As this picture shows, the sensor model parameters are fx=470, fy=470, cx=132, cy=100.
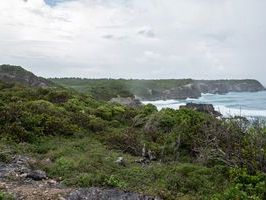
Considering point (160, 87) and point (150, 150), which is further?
point (160, 87)

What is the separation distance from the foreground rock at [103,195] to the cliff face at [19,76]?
3812cm

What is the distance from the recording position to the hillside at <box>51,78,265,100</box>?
65762 mm

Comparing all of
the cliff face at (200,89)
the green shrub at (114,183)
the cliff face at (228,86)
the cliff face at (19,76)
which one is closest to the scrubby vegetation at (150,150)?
the green shrub at (114,183)

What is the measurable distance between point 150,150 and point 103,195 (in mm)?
5204

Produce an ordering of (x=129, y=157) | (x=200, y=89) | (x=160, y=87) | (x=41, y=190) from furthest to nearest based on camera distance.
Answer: (x=200, y=89), (x=160, y=87), (x=129, y=157), (x=41, y=190)

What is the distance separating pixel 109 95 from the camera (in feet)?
171

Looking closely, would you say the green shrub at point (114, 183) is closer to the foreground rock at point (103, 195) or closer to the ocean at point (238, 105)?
the foreground rock at point (103, 195)

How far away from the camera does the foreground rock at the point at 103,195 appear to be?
32.6ft

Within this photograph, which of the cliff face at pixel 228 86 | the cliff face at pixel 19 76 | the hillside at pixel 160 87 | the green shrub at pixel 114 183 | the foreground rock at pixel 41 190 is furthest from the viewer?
the cliff face at pixel 228 86

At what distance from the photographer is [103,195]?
397 inches

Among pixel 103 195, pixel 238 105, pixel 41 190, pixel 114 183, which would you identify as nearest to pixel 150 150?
pixel 114 183

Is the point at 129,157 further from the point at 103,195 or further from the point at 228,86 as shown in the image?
the point at 228,86

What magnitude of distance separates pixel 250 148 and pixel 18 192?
19.7 feet

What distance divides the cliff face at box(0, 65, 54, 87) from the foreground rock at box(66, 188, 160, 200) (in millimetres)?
38122
